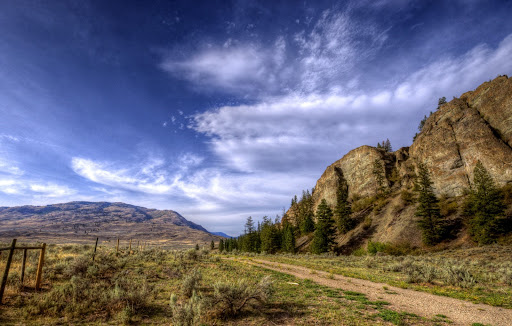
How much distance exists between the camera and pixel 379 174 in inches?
2589

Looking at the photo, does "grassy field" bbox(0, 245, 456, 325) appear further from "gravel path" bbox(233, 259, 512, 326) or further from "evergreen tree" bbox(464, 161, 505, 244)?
"evergreen tree" bbox(464, 161, 505, 244)

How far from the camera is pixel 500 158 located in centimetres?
4088

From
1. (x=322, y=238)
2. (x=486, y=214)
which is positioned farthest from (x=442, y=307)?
(x=322, y=238)

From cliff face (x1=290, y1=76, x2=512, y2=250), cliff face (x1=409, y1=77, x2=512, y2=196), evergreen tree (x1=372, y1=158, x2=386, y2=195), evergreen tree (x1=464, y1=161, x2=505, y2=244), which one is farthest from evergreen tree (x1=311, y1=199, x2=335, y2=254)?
cliff face (x1=409, y1=77, x2=512, y2=196)

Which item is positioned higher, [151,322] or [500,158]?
[500,158]

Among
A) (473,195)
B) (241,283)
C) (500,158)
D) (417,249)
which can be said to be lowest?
(417,249)

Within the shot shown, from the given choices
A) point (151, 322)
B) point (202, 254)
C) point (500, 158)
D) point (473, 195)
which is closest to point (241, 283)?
point (151, 322)

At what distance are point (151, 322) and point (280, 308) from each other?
4487 millimetres

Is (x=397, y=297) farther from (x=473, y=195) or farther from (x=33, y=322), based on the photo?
(x=473, y=195)

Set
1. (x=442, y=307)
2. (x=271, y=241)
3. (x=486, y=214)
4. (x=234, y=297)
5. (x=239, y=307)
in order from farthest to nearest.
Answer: (x=271, y=241)
(x=486, y=214)
(x=442, y=307)
(x=234, y=297)
(x=239, y=307)

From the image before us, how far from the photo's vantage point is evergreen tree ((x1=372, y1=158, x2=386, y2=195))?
6420 cm

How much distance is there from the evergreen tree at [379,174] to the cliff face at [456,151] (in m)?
1.16

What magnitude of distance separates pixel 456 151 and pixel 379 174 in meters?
19.2

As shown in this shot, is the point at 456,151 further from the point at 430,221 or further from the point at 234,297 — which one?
the point at 234,297
